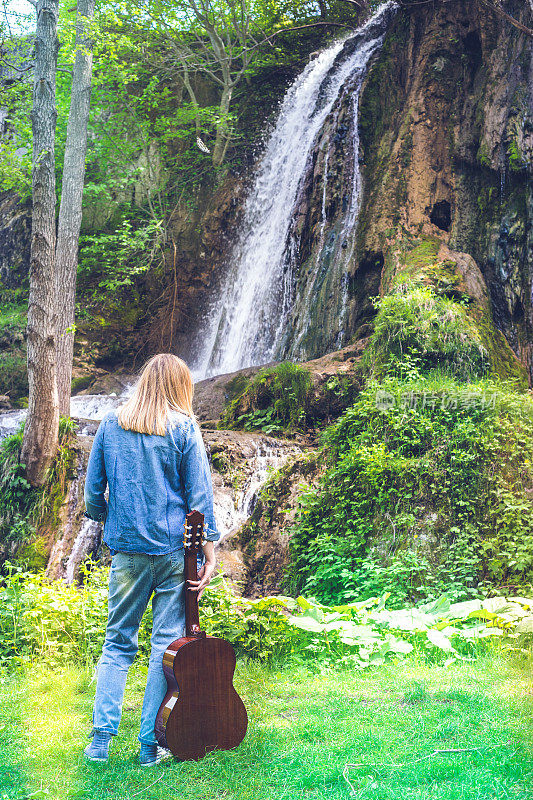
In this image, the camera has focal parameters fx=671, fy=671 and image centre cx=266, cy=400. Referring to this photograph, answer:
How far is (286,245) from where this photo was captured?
13.5 meters

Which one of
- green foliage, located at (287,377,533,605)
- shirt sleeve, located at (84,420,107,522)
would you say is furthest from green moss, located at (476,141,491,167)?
shirt sleeve, located at (84,420,107,522)

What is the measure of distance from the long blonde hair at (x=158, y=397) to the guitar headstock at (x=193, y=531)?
0.43m

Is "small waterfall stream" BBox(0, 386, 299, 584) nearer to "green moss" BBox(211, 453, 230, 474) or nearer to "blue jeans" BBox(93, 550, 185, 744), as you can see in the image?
"green moss" BBox(211, 453, 230, 474)

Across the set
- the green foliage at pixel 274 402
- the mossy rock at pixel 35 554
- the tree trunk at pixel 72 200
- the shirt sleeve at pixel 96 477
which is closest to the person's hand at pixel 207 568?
the shirt sleeve at pixel 96 477

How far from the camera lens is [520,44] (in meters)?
10.0

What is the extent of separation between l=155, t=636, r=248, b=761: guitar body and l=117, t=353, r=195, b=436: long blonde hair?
1019 millimetres

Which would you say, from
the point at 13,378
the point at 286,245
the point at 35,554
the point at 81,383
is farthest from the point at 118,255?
the point at 35,554

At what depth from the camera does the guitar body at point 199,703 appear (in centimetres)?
296

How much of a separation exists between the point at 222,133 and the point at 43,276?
29.4 feet

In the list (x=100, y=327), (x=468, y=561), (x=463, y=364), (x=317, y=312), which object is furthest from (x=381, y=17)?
(x=468, y=561)

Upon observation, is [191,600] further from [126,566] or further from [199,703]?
[199,703]

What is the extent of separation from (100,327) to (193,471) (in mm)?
12845

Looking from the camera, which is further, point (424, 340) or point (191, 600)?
point (424, 340)

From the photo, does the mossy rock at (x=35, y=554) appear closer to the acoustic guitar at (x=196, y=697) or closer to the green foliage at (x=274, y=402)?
the green foliage at (x=274, y=402)
